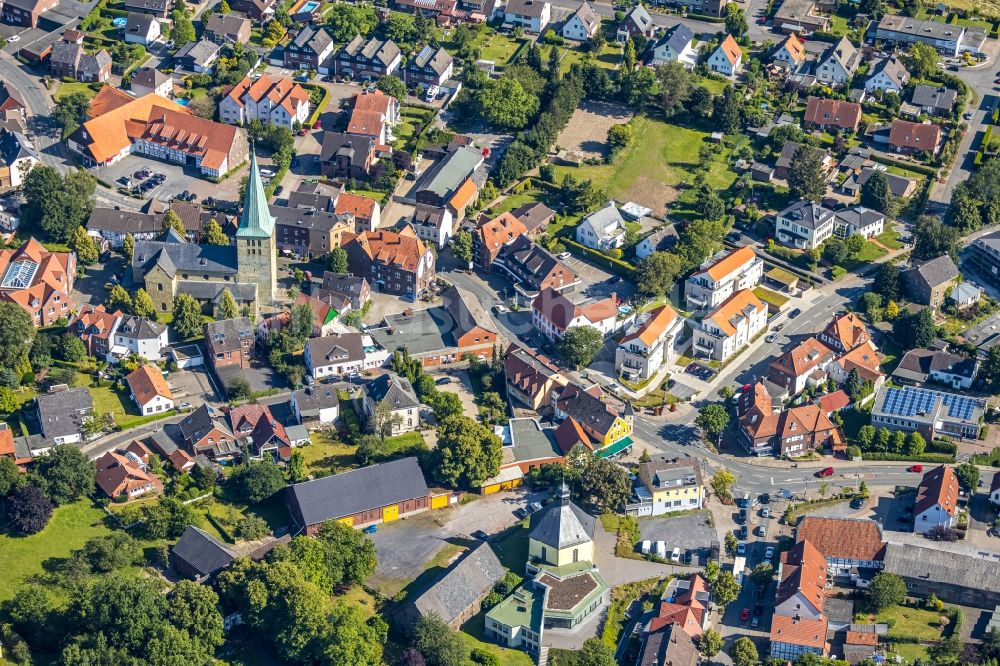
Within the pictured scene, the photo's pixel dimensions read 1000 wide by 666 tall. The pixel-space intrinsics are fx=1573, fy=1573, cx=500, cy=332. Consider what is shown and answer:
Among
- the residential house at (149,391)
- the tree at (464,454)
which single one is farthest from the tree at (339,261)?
the tree at (464,454)

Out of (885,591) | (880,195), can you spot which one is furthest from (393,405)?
(880,195)

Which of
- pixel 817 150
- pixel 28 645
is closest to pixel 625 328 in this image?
pixel 817 150

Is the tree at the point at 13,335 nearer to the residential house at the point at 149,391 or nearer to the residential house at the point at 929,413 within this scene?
the residential house at the point at 149,391

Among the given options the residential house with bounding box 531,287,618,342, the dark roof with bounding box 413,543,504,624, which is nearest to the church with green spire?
the residential house with bounding box 531,287,618,342

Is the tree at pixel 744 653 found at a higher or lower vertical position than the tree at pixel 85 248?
higher

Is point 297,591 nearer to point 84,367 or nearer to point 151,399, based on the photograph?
point 151,399

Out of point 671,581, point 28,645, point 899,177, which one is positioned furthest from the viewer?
point 899,177

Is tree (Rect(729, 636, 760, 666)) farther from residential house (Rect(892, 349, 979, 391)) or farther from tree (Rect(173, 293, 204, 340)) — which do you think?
tree (Rect(173, 293, 204, 340))
